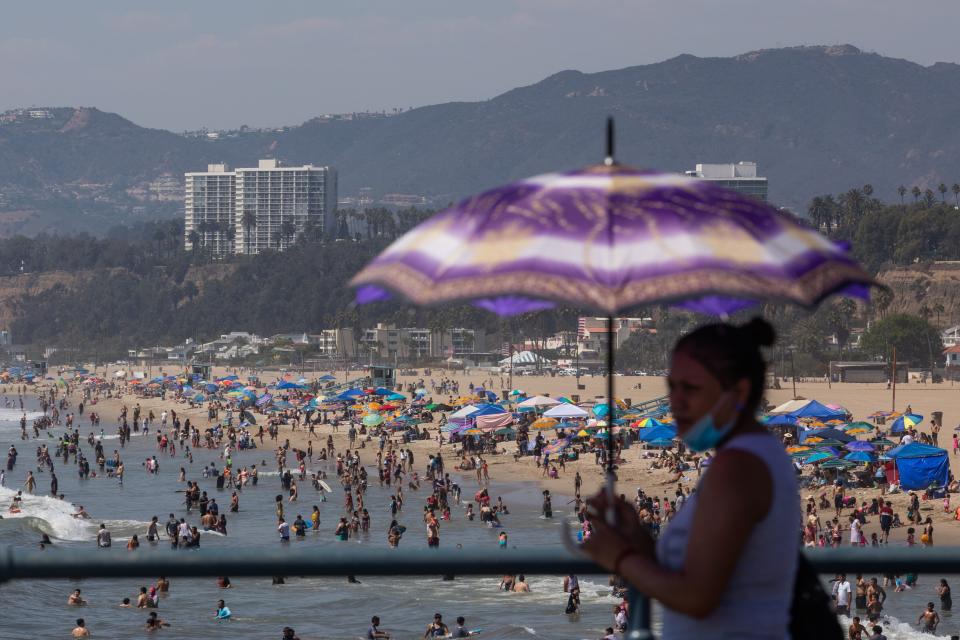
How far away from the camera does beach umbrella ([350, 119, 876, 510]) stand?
2680 millimetres

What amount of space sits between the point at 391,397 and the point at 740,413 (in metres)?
65.8

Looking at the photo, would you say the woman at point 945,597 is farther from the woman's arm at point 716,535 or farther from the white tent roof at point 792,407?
the woman's arm at point 716,535

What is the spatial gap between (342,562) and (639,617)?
69 centimetres

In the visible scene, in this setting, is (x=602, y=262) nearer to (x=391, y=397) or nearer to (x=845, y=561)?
(x=845, y=561)

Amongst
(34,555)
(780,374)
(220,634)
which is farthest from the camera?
(780,374)

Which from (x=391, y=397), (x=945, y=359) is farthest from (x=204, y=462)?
(x=945, y=359)

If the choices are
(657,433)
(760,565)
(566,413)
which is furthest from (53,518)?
(760,565)

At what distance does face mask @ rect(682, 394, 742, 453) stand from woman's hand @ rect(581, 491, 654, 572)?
0.20 m

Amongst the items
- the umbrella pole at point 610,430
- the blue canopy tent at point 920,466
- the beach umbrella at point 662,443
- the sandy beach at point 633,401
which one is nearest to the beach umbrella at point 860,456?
the sandy beach at point 633,401

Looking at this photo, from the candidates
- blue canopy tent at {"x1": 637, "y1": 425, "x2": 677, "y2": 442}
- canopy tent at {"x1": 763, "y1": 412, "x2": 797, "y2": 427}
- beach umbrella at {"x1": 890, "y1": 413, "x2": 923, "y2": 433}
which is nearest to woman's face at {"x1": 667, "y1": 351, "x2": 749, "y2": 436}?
blue canopy tent at {"x1": 637, "y1": 425, "x2": 677, "y2": 442}

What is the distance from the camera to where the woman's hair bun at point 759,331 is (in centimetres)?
275

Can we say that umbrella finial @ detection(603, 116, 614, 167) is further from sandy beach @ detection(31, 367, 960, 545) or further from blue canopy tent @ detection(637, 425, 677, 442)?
blue canopy tent @ detection(637, 425, 677, 442)

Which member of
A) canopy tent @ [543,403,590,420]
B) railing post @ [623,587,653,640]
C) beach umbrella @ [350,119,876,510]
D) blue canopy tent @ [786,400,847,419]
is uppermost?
beach umbrella @ [350,119,876,510]

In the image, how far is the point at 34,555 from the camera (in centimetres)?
315
